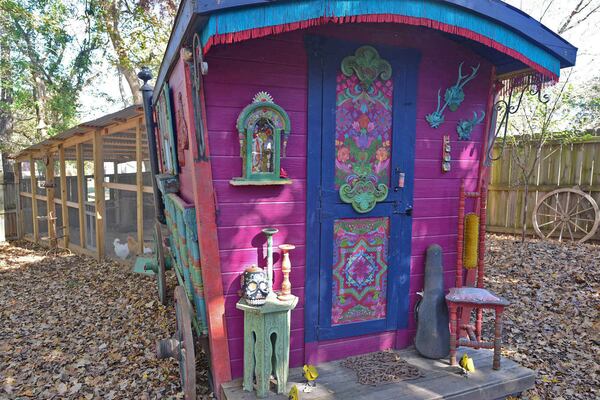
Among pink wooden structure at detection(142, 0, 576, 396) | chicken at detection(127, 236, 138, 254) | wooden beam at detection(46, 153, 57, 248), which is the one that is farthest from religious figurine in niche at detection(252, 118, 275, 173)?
wooden beam at detection(46, 153, 57, 248)

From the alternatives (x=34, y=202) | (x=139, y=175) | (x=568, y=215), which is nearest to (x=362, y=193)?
(x=139, y=175)

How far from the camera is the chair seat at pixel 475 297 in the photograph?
2.71 meters

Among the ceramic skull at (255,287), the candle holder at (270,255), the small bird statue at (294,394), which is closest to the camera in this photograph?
the small bird statue at (294,394)

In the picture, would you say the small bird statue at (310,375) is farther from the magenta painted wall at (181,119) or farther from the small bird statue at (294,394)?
the magenta painted wall at (181,119)

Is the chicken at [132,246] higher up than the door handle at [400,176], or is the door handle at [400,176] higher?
the door handle at [400,176]

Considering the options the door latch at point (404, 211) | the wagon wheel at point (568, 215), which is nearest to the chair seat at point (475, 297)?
the door latch at point (404, 211)

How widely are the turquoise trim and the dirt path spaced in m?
2.73

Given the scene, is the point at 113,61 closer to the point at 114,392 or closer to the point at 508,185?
the point at 114,392

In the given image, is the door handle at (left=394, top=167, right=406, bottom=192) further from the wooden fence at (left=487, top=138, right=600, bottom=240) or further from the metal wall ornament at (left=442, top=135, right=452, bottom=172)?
the wooden fence at (left=487, top=138, right=600, bottom=240)

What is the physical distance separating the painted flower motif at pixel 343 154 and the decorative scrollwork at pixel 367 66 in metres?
0.49

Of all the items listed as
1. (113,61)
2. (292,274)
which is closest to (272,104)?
(292,274)

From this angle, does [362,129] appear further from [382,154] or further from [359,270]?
[359,270]

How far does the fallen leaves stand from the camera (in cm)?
317

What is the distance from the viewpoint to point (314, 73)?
268 centimetres
